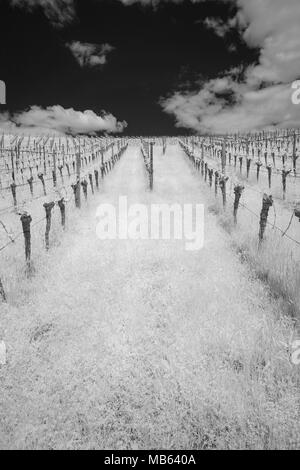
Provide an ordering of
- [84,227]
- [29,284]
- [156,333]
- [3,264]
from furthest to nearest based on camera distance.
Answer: [84,227]
[3,264]
[29,284]
[156,333]

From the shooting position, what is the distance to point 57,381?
408 cm

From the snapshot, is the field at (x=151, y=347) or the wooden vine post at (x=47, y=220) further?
the wooden vine post at (x=47, y=220)

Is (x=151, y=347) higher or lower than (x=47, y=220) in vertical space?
lower

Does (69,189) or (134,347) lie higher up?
(69,189)

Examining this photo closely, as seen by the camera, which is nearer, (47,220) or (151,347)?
(151,347)

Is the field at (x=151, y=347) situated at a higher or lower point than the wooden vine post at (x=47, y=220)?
lower

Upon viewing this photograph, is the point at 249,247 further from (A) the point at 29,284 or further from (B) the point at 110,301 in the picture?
(A) the point at 29,284

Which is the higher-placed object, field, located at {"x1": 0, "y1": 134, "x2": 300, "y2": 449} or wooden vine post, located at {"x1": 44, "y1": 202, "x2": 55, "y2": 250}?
wooden vine post, located at {"x1": 44, "y1": 202, "x2": 55, "y2": 250}

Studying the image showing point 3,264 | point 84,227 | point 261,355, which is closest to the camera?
point 261,355

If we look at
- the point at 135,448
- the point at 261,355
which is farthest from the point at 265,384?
the point at 135,448

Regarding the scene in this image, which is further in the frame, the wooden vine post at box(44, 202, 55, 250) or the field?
the wooden vine post at box(44, 202, 55, 250)

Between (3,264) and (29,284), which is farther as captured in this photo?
(3,264)
